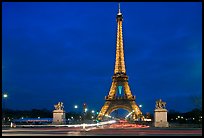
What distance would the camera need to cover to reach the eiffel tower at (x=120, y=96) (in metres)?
→ 86.4

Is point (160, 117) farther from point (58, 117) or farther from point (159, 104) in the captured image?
point (58, 117)

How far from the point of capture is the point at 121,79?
292ft

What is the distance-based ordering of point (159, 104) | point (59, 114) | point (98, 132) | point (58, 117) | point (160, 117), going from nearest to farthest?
point (98, 132) → point (160, 117) → point (159, 104) → point (59, 114) → point (58, 117)

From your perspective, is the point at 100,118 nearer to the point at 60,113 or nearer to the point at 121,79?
the point at 121,79

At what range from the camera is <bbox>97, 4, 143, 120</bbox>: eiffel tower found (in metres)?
86.4

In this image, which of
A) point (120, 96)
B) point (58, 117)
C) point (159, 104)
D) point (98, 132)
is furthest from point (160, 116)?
point (120, 96)

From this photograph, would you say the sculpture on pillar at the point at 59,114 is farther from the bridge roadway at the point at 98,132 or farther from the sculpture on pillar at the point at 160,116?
the bridge roadway at the point at 98,132

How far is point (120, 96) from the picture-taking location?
290 feet

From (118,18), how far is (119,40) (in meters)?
6.60

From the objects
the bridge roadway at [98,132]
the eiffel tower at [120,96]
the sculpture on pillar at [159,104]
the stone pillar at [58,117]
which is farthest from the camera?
the eiffel tower at [120,96]

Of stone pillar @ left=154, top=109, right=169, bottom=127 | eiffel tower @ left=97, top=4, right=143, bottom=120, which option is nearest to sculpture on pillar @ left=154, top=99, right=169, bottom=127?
stone pillar @ left=154, top=109, right=169, bottom=127

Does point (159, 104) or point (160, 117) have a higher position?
point (159, 104)

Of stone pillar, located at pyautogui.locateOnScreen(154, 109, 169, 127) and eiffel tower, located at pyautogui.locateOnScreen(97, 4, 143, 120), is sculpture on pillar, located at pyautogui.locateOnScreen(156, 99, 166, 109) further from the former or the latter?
eiffel tower, located at pyautogui.locateOnScreen(97, 4, 143, 120)

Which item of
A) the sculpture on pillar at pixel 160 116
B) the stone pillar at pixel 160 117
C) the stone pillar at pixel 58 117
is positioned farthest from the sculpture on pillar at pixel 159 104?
the stone pillar at pixel 58 117
